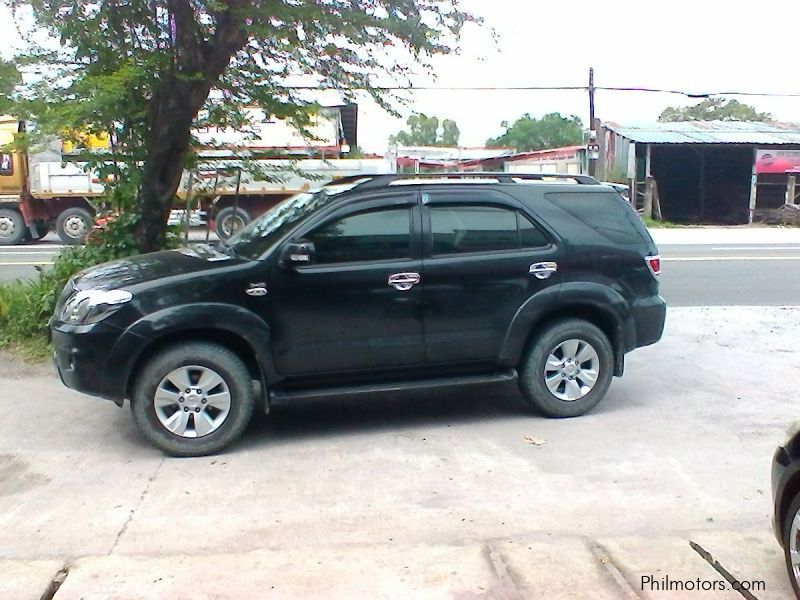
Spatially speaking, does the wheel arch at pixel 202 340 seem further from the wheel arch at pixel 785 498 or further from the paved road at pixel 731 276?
the paved road at pixel 731 276

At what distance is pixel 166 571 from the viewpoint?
3785 millimetres

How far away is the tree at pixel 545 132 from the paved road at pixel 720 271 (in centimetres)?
3742

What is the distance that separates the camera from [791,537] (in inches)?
137

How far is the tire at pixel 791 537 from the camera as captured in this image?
3.45 m

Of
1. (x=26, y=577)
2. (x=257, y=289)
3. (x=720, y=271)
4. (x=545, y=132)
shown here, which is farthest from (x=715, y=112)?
(x=26, y=577)

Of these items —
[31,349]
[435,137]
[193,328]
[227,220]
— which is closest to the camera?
[193,328]

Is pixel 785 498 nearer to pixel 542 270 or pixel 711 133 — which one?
pixel 542 270

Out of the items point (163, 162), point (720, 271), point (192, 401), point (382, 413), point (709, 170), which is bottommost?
point (720, 271)

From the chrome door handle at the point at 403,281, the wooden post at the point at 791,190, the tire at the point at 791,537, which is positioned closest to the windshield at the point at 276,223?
the chrome door handle at the point at 403,281

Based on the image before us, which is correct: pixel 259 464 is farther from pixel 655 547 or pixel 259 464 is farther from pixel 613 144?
pixel 613 144

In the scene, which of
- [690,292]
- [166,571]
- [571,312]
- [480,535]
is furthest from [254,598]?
[690,292]

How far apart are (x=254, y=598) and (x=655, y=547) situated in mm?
1926

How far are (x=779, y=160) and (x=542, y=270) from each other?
26.0 meters

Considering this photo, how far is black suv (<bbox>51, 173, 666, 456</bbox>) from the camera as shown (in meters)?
5.30
